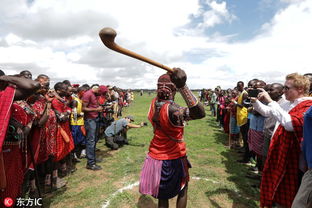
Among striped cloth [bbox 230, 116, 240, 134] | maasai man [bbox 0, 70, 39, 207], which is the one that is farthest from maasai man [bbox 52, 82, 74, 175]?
striped cloth [bbox 230, 116, 240, 134]

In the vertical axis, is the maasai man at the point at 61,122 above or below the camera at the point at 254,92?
below

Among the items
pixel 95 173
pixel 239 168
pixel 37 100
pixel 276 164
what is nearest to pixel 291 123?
pixel 276 164

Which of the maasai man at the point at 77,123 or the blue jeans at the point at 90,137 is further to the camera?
the maasai man at the point at 77,123

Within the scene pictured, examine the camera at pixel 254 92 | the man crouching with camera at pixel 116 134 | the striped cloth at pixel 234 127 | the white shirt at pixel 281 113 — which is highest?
the camera at pixel 254 92

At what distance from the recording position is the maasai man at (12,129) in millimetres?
1796

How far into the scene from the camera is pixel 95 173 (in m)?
5.09

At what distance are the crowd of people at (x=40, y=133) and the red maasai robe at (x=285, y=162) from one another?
10.2ft

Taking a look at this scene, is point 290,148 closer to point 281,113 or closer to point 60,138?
point 281,113

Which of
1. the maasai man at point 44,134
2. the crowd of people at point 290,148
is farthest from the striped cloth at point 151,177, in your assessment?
the maasai man at point 44,134

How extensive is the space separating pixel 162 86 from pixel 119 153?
4.91 m

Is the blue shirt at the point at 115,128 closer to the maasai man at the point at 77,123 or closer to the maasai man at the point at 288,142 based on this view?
the maasai man at the point at 77,123

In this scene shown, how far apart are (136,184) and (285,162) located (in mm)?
3118

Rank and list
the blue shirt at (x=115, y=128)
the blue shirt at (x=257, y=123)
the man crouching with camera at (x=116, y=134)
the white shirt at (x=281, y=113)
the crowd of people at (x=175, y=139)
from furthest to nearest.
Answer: the blue shirt at (x=115, y=128)
the man crouching with camera at (x=116, y=134)
the blue shirt at (x=257, y=123)
the white shirt at (x=281, y=113)
the crowd of people at (x=175, y=139)

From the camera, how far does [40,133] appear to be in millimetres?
3277
